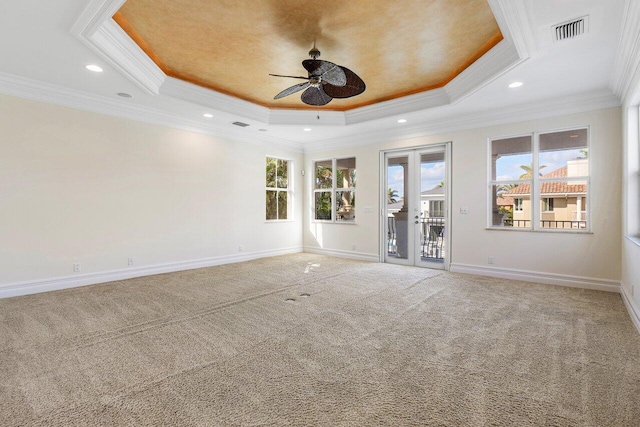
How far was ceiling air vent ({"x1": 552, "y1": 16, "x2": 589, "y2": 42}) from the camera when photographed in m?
2.77

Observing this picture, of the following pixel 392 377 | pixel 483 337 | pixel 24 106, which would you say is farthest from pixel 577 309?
pixel 24 106

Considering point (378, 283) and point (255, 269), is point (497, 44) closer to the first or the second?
point (378, 283)

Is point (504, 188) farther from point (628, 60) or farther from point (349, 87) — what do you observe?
point (349, 87)

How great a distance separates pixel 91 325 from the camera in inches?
120

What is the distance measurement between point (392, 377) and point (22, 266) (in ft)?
15.7

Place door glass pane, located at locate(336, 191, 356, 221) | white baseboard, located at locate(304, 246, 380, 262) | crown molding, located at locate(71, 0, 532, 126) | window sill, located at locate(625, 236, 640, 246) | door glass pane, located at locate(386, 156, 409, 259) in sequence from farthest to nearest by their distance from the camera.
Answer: door glass pane, located at locate(336, 191, 356, 221), white baseboard, located at locate(304, 246, 380, 262), door glass pane, located at locate(386, 156, 409, 259), window sill, located at locate(625, 236, 640, 246), crown molding, located at locate(71, 0, 532, 126)

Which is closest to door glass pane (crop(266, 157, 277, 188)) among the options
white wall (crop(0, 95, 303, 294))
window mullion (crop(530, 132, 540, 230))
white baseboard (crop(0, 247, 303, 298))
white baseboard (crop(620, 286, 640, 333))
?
white wall (crop(0, 95, 303, 294))

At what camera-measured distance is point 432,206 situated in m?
5.97

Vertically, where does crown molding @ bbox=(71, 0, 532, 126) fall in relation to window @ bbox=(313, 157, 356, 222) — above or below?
above

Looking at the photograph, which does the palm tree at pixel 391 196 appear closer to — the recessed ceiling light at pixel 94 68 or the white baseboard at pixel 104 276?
the white baseboard at pixel 104 276

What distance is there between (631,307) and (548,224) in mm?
1682

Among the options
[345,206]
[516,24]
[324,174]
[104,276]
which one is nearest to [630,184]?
[516,24]

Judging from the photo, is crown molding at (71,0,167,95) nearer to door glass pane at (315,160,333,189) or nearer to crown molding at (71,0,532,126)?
crown molding at (71,0,532,126)

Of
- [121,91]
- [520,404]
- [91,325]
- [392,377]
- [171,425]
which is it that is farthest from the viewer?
[121,91]
